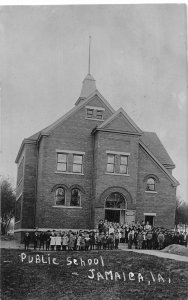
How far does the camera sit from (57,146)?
103 feet

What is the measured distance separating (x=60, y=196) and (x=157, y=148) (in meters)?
13.0

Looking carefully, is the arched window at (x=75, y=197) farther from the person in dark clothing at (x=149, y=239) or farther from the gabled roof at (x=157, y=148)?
the gabled roof at (x=157, y=148)

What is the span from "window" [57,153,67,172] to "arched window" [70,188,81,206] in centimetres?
171

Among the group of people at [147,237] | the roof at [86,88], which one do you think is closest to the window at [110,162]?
the group of people at [147,237]

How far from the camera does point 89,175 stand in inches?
1254

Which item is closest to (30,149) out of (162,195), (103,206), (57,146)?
(57,146)

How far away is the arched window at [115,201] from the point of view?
31.3 meters

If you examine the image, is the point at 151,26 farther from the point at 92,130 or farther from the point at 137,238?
the point at 92,130

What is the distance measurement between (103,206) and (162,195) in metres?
5.52

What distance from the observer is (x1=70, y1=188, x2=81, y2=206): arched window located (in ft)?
103

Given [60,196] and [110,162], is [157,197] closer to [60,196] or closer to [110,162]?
[110,162]

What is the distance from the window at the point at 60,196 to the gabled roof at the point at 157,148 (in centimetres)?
1155

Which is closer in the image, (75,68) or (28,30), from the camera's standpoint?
(28,30)

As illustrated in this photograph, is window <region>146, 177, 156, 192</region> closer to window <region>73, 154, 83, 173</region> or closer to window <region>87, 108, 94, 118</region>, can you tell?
window <region>73, 154, 83, 173</region>
